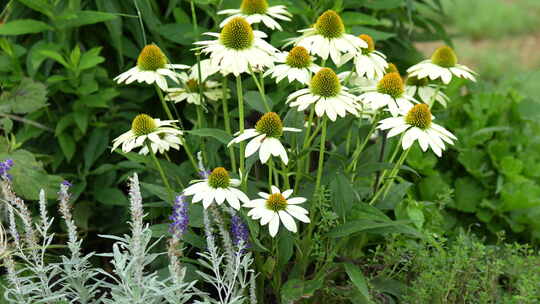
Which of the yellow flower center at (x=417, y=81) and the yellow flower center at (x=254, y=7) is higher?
the yellow flower center at (x=254, y=7)

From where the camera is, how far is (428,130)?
1.68 meters

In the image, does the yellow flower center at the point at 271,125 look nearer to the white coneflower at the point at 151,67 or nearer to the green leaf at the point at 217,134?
the green leaf at the point at 217,134

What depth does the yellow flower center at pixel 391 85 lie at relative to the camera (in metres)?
1.78

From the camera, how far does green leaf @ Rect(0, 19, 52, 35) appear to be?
212cm

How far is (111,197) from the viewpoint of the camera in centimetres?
230

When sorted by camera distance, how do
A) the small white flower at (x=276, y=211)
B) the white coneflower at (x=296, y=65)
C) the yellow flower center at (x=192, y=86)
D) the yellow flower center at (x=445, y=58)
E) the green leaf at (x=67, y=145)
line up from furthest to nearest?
the green leaf at (x=67, y=145), the yellow flower center at (x=192, y=86), the yellow flower center at (x=445, y=58), the white coneflower at (x=296, y=65), the small white flower at (x=276, y=211)

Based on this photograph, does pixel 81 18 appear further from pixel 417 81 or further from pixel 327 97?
pixel 417 81

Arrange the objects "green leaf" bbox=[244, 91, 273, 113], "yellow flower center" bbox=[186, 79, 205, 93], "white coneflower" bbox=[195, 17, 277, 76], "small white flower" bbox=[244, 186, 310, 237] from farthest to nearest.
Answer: "yellow flower center" bbox=[186, 79, 205, 93]
"green leaf" bbox=[244, 91, 273, 113]
"white coneflower" bbox=[195, 17, 277, 76]
"small white flower" bbox=[244, 186, 310, 237]

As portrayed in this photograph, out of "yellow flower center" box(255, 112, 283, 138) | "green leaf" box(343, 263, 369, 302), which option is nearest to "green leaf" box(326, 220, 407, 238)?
"green leaf" box(343, 263, 369, 302)

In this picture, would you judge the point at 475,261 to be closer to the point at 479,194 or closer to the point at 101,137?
the point at 479,194

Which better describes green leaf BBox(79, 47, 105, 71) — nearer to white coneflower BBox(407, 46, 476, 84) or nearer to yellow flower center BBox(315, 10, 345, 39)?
yellow flower center BBox(315, 10, 345, 39)

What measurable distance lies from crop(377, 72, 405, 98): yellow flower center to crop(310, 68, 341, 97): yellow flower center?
0.68ft

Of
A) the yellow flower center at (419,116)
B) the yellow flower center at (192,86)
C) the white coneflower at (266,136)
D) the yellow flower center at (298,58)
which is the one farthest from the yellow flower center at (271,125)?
the yellow flower center at (192,86)

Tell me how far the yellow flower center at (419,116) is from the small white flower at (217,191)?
460 millimetres
